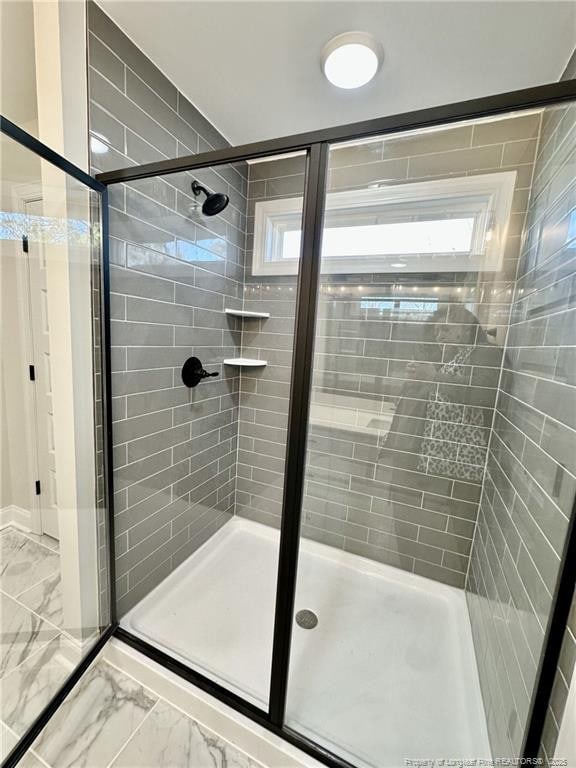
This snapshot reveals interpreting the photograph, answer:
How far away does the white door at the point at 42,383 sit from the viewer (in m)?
1.14

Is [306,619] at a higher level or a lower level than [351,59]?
lower

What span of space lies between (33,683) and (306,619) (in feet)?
3.69

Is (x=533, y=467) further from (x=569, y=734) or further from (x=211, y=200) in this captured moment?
(x=211, y=200)

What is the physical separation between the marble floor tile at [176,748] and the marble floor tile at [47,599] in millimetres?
593

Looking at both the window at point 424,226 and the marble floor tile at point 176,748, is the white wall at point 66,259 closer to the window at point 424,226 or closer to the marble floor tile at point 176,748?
the marble floor tile at point 176,748

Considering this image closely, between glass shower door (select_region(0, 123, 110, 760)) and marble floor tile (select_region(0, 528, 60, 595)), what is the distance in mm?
12

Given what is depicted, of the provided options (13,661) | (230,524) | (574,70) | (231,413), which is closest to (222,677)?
(13,661)

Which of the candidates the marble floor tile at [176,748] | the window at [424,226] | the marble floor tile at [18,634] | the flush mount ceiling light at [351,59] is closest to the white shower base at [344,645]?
the marble floor tile at [176,748]

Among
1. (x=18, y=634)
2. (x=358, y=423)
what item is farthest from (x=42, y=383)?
(x=358, y=423)

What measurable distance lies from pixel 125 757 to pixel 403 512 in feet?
4.94

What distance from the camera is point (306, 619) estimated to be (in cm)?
150

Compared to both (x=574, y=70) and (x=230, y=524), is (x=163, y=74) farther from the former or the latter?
(x=230, y=524)

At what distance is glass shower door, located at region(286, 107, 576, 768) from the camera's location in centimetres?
102

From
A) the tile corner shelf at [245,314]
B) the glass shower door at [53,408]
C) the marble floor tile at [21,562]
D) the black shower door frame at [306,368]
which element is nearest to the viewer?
the black shower door frame at [306,368]
